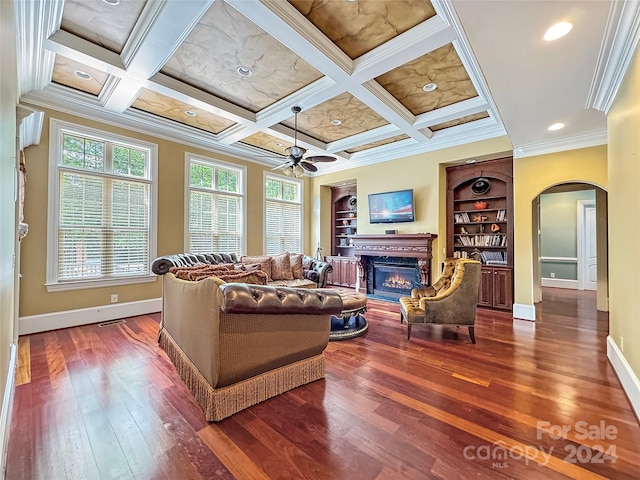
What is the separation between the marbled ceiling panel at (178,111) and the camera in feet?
13.1

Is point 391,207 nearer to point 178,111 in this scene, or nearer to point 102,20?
point 178,111

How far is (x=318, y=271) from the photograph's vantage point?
520 cm

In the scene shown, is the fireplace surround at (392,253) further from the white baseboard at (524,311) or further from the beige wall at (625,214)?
the beige wall at (625,214)

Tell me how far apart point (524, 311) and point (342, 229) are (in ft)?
14.9

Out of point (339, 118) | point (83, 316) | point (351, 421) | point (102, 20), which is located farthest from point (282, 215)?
point (351, 421)

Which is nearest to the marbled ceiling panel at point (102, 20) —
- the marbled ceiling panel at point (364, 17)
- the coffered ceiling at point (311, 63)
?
the coffered ceiling at point (311, 63)

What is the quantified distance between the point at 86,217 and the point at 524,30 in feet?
18.0

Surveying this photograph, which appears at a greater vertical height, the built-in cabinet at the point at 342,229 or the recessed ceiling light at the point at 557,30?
the recessed ceiling light at the point at 557,30

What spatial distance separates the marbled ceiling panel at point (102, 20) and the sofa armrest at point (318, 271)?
156 inches

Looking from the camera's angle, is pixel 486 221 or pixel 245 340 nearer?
pixel 245 340

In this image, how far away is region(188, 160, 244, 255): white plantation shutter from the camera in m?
5.39

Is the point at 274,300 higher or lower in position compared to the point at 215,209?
lower

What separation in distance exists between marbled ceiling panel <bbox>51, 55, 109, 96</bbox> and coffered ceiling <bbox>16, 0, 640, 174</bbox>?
2 cm

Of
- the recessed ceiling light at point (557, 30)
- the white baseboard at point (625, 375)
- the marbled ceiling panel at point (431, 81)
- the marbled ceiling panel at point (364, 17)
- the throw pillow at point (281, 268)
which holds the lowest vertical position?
the white baseboard at point (625, 375)
